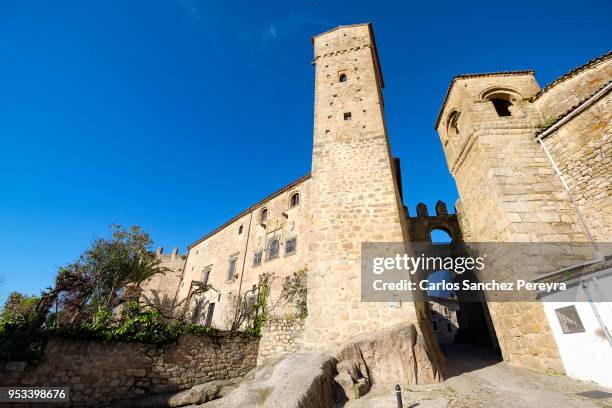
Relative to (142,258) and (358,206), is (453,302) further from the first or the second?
(142,258)

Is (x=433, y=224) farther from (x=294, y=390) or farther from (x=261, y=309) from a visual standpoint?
(x=294, y=390)

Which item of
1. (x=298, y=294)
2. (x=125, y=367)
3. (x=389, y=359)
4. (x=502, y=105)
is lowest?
(x=125, y=367)

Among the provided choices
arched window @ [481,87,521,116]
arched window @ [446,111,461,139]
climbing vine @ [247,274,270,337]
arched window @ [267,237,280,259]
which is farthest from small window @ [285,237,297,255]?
arched window @ [481,87,521,116]

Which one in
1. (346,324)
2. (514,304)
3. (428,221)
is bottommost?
(346,324)

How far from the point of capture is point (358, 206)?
8.56 m

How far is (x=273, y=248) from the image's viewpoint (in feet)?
47.2

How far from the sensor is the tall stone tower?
701 centimetres

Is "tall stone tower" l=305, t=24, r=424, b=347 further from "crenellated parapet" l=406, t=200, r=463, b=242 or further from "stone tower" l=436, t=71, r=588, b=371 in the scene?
"crenellated parapet" l=406, t=200, r=463, b=242

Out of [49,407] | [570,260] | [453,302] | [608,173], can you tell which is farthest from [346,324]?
[453,302]

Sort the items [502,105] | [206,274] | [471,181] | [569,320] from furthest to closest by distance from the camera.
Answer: [206,274] < [502,105] < [471,181] < [569,320]

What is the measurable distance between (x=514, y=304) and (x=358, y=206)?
478cm

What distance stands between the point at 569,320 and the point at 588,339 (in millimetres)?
472

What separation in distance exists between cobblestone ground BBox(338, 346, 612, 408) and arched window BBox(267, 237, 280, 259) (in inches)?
362

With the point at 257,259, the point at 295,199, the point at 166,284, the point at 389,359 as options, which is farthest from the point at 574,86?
the point at 166,284
